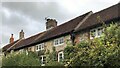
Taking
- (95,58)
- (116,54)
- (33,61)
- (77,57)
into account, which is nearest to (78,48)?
(77,57)

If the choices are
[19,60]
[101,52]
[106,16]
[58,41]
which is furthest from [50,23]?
[101,52]

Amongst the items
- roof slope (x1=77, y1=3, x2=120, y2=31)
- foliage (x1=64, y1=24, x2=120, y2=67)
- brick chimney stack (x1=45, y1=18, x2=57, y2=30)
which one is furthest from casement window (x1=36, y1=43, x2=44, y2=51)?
foliage (x1=64, y1=24, x2=120, y2=67)

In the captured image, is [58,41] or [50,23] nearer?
[58,41]

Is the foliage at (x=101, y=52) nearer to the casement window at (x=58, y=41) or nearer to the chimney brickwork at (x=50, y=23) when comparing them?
the casement window at (x=58, y=41)

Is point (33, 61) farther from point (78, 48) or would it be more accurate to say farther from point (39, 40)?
point (78, 48)

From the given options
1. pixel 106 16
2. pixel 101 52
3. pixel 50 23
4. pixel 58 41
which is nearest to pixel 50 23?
pixel 50 23

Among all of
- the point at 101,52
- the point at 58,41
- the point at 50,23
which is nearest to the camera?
the point at 101,52

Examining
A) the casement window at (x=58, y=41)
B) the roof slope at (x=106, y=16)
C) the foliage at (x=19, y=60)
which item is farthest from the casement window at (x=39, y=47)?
the roof slope at (x=106, y=16)

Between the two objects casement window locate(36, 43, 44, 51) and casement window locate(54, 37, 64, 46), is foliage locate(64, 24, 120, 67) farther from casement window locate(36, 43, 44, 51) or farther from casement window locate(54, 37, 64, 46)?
casement window locate(36, 43, 44, 51)

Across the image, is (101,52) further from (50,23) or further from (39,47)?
(50,23)

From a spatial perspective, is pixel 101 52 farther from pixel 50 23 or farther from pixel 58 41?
pixel 50 23

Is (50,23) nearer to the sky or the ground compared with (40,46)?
nearer to the sky

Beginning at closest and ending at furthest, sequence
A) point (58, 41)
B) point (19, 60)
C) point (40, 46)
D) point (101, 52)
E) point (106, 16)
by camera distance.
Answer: point (101, 52) → point (106, 16) → point (19, 60) → point (58, 41) → point (40, 46)

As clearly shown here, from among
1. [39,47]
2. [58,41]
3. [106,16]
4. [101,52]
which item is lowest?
[101,52]
